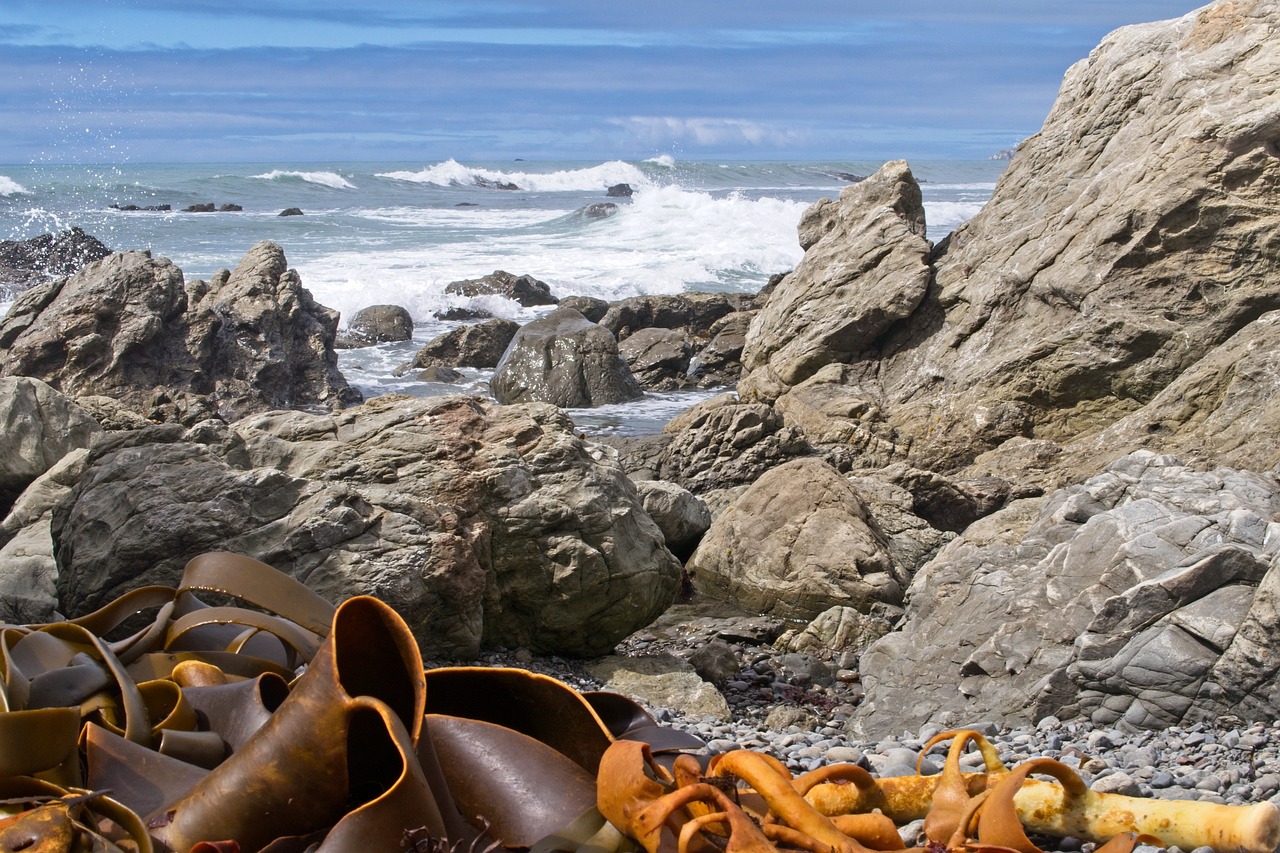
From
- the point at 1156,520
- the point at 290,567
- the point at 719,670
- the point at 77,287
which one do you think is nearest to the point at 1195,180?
the point at 1156,520

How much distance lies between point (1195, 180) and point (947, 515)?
4.21 meters

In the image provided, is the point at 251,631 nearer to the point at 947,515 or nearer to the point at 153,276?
the point at 947,515

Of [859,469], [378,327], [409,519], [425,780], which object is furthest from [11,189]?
[425,780]

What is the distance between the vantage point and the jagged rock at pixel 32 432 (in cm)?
740

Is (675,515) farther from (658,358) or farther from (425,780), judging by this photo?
(658,358)

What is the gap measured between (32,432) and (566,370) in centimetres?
926

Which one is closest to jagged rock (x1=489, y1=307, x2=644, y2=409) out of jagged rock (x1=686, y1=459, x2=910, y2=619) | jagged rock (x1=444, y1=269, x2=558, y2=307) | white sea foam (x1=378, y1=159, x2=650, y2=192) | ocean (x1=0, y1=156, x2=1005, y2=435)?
ocean (x1=0, y1=156, x2=1005, y2=435)

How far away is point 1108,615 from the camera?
4969 millimetres

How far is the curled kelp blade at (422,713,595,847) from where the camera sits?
6.15ft

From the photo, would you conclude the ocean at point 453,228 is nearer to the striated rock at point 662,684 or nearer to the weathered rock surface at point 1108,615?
the striated rock at point 662,684

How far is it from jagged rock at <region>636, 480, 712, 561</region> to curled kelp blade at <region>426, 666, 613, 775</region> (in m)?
6.75

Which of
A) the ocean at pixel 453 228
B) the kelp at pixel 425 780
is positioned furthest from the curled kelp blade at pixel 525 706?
the ocean at pixel 453 228

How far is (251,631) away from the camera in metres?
2.81

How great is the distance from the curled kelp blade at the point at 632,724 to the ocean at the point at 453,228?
12.2 meters
